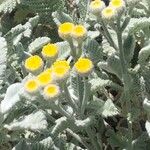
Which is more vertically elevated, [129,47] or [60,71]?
[60,71]

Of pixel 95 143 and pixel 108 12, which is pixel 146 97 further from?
pixel 108 12

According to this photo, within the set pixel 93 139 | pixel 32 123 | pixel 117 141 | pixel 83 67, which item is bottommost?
pixel 117 141

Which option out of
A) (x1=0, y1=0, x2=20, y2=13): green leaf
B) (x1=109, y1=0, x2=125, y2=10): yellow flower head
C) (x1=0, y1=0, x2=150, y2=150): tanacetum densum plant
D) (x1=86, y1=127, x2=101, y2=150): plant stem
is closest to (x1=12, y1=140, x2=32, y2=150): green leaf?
(x1=0, y1=0, x2=150, y2=150): tanacetum densum plant

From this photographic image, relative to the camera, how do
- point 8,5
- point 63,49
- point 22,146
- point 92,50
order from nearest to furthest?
point 22,146
point 92,50
point 63,49
point 8,5

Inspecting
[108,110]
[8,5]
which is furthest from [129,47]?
[8,5]

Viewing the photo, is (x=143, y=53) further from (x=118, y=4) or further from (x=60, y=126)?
(x=60, y=126)
